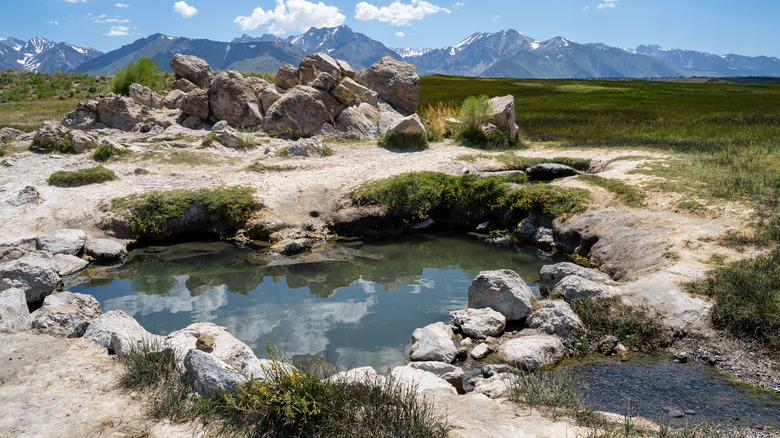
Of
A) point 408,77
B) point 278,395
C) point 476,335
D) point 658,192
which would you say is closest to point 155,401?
point 278,395

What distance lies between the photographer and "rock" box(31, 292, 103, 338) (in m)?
7.58

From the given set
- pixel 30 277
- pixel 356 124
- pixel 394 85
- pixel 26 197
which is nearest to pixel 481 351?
pixel 30 277

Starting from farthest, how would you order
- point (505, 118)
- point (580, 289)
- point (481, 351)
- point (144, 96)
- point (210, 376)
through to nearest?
point (144, 96) → point (505, 118) → point (580, 289) → point (481, 351) → point (210, 376)

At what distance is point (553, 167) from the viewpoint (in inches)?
641

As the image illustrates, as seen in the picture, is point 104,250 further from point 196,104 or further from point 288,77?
point 288,77

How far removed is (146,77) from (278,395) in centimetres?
3134

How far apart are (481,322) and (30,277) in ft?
29.8

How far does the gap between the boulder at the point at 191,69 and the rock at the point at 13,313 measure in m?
24.6

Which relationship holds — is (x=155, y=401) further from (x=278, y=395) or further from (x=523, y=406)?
(x=523, y=406)

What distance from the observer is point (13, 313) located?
25.1ft

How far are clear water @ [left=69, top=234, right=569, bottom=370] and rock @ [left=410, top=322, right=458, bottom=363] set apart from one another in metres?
0.33

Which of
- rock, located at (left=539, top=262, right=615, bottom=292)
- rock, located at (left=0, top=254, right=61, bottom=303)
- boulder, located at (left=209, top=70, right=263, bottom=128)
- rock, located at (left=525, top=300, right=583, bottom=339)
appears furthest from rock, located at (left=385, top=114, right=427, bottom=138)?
rock, located at (left=0, top=254, right=61, bottom=303)

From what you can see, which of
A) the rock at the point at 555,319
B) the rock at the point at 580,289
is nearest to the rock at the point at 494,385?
the rock at the point at 555,319

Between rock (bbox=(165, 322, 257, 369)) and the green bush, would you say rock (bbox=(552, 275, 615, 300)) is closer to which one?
rock (bbox=(165, 322, 257, 369))
